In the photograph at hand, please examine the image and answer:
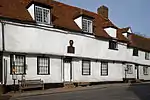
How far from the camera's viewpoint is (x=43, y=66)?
76.3ft

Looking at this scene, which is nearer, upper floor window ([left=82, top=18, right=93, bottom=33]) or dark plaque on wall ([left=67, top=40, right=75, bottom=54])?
dark plaque on wall ([left=67, top=40, right=75, bottom=54])

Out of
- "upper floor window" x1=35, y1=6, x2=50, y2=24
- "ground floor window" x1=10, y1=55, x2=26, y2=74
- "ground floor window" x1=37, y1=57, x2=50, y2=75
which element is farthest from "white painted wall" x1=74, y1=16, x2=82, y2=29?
"ground floor window" x1=10, y1=55, x2=26, y2=74

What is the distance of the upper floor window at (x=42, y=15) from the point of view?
23173 mm

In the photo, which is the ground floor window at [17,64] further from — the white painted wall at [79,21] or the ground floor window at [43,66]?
the white painted wall at [79,21]

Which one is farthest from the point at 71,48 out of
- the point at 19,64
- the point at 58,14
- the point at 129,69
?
the point at 129,69

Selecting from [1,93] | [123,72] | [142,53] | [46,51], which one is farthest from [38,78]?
[142,53]

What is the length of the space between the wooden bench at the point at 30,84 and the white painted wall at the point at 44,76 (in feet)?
1.84

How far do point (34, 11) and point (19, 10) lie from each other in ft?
4.43

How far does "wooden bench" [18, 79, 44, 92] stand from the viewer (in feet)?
→ 68.1

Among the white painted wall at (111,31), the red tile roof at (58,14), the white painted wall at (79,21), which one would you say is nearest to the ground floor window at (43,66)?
the red tile roof at (58,14)

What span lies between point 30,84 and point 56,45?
15.8 ft

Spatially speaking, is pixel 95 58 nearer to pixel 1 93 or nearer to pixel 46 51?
pixel 46 51

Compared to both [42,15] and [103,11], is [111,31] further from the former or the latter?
[42,15]

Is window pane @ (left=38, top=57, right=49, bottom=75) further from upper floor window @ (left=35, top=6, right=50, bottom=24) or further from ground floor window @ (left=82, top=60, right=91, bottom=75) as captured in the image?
ground floor window @ (left=82, top=60, right=91, bottom=75)
